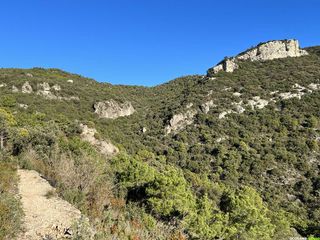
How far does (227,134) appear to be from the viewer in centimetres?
5622

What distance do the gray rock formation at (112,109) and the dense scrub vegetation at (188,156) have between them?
→ 1.80m

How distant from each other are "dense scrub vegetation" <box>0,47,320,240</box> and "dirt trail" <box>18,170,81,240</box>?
46cm

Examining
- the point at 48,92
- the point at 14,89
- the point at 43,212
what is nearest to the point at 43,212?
the point at 43,212

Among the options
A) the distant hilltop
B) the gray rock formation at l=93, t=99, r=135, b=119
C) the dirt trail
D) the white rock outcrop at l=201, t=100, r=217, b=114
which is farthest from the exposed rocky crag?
the dirt trail

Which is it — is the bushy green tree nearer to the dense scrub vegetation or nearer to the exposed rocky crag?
the dense scrub vegetation

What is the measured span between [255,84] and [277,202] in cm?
3773

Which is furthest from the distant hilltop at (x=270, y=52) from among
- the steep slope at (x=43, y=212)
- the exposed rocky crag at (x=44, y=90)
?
the steep slope at (x=43, y=212)

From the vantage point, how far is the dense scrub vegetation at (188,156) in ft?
39.4

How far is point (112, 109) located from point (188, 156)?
20311 mm

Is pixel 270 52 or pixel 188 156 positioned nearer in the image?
pixel 188 156

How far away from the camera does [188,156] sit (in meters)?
50.4

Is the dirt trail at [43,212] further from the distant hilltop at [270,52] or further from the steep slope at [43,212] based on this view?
the distant hilltop at [270,52]

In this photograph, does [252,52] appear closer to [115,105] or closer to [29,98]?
[115,105]

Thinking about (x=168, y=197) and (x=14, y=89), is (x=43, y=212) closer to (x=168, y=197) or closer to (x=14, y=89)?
(x=168, y=197)
